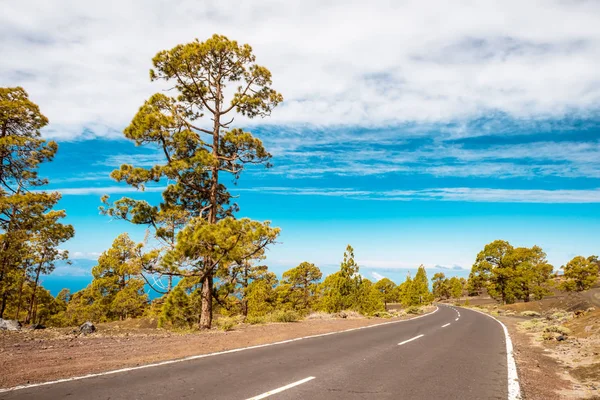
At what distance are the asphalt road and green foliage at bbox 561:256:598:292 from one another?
6444 centimetres

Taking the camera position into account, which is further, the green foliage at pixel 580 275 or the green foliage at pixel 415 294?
the green foliage at pixel 415 294

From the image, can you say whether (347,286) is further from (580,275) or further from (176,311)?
(580,275)

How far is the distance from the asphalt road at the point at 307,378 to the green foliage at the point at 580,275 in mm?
64436

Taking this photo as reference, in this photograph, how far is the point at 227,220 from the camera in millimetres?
13664

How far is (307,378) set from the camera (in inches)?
260

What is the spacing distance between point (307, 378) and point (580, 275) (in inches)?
2840

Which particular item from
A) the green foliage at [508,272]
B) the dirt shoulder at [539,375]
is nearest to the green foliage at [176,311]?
the dirt shoulder at [539,375]

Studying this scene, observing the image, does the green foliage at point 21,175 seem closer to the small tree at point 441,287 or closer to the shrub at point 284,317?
the shrub at point 284,317

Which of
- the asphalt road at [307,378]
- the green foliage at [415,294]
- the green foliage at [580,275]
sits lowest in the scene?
the green foliage at [415,294]

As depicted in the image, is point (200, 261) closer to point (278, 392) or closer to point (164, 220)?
point (164, 220)

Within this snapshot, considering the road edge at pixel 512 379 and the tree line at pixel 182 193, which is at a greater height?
the tree line at pixel 182 193

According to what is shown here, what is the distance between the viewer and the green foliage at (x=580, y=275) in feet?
185

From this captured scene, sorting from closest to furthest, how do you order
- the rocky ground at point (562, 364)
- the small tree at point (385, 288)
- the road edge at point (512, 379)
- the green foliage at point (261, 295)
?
the road edge at point (512, 379) → the rocky ground at point (562, 364) → the green foliage at point (261, 295) → the small tree at point (385, 288)

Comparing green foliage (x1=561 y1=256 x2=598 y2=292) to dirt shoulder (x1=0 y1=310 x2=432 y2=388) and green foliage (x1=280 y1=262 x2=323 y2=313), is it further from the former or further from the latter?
dirt shoulder (x1=0 y1=310 x2=432 y2=388)
